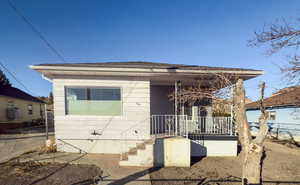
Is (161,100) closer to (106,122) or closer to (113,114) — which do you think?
(113,114)

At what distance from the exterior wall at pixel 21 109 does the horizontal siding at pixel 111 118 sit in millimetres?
11374

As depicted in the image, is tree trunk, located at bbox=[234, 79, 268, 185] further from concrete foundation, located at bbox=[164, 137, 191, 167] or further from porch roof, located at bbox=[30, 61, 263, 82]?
porch roof, located at bbox=[30, 61, 263, 82]

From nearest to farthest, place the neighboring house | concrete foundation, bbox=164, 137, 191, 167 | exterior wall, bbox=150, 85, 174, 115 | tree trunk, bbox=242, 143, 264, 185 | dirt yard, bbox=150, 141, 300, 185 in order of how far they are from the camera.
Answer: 1. tree trunk, bbox=242, 143, 264, 185
2. dirt yard, bbox=150, 141, 300, 185
3. concrete foundation, bbox=164, 137, 191, 167
4. exterior wall, bbox=150, 85, 174, 115
5. the neighboring house

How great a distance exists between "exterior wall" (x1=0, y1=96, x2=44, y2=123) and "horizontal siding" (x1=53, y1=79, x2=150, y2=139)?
11374 mm

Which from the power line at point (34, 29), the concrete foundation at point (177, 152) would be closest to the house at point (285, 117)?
the concrete foundation at point (177, 152)

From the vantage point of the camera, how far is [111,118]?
564 cm

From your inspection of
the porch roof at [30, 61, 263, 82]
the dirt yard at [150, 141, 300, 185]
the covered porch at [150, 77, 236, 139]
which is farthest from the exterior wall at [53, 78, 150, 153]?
the dirt yard at [150, 141, 300, 185]

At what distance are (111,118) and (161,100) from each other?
2810 mm

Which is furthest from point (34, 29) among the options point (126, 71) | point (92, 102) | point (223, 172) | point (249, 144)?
point (223, 172)

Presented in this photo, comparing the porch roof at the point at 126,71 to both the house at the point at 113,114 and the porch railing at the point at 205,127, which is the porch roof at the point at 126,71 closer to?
the house at the point at 113,114

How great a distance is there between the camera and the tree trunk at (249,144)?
8.17ft

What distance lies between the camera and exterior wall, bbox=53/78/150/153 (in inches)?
218

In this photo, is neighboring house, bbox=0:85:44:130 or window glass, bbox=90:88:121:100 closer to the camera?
window glass, bbox=90:88:121:100

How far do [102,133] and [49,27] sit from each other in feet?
20.9
